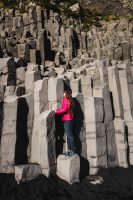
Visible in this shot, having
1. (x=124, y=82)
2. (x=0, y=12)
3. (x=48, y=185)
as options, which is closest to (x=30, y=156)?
(x=48, y=185)

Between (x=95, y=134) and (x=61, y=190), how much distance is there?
8.87 feet

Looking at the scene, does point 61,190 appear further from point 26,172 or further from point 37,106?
point 37,106

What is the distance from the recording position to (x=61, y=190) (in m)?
8.63

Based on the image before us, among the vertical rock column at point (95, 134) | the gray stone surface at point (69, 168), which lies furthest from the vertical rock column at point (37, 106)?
the vertical rock column at point (95, 134)

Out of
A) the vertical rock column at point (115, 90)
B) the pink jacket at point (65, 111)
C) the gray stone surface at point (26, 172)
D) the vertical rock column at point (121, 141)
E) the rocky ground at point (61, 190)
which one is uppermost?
the vertical rock column at point (115, 90)

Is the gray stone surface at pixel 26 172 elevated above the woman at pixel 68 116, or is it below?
below

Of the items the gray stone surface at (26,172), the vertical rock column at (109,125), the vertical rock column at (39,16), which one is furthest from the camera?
the vertical rock column at (39,16)

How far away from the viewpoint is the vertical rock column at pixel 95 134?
10219 mm

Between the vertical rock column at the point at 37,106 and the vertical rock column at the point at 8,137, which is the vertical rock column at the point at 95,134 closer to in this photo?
the vertical rock column at the point at 37,106

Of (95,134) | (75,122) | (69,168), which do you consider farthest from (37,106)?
(69,168)

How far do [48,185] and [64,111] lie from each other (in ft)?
8.58

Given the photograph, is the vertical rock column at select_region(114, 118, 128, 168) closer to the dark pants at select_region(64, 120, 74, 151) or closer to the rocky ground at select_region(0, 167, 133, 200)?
the rocky ground at select_region(0, 167, 133, 200)

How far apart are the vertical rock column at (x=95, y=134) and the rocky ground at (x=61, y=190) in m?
0.79

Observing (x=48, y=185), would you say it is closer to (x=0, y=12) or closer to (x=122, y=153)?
(x=122, y=153)
